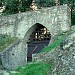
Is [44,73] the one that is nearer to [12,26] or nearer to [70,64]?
[70,64]

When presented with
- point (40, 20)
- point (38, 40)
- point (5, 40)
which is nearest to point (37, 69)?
point (40, 20)

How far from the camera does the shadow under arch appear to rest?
18.9 meters

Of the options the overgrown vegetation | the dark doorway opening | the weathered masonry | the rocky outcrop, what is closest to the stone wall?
the weathered masonry

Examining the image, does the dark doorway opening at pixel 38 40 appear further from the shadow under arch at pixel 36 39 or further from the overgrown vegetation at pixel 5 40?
the overgrown vegetation at pixel 5 40

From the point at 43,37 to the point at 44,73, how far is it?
34.4ft

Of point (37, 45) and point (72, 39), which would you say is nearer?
point (72, 39)

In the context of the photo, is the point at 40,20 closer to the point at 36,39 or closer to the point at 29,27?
the point at 29,27

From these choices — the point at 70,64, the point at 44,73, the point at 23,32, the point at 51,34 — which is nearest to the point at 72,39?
the point at 70,64

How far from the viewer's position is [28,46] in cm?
1906

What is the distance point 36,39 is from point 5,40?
7.55 ft

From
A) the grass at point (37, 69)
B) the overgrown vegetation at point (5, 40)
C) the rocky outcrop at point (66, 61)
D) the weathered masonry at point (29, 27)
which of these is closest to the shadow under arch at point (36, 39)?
the weathered masonry at point (29, 27)

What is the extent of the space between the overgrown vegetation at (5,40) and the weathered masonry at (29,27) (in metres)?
0.32

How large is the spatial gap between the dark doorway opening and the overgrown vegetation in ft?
4.16

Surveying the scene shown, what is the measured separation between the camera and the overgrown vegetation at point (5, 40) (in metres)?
17.8
